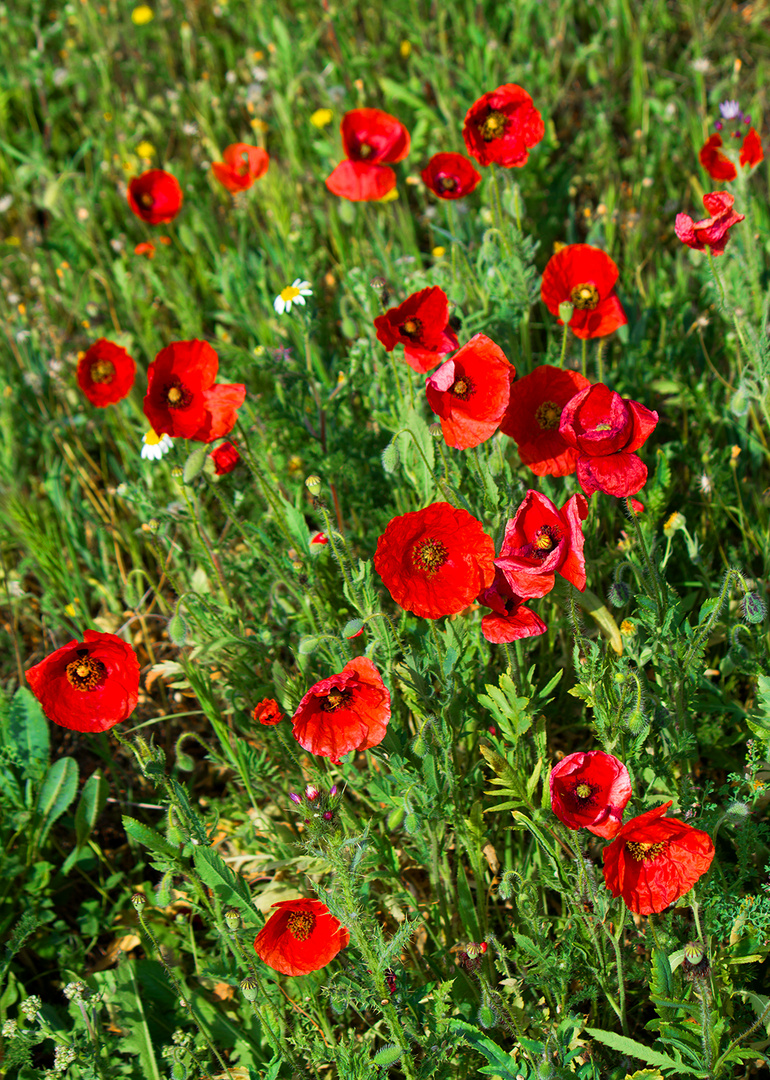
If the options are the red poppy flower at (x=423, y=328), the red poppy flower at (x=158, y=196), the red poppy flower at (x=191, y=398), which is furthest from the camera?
the red poppy flower at (x=158, y=196)

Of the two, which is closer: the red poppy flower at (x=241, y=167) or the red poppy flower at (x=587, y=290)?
the red poppy flower at (x=587, y=290)

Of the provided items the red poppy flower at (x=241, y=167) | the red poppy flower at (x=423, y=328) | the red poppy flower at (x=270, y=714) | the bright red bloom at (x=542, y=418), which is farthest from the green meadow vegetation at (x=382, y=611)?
the red poppy flower at (x=241, y=167)

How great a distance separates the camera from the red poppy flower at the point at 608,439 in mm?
1960

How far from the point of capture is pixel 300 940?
6.52 feet

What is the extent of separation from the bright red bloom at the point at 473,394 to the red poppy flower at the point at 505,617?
1.11 ft

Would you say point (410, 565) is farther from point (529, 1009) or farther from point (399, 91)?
point (399, 91)

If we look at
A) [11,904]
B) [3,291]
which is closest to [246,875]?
[11,904]

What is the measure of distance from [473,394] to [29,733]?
5.78 feet

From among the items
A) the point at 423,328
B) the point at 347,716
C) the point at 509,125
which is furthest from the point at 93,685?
the point at 509,125

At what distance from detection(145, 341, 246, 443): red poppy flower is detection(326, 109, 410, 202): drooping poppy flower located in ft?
3.64

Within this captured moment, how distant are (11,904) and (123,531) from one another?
1.39 m

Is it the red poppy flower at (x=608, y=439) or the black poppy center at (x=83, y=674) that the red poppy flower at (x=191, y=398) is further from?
the red poppy flower at (x=608, y=439)

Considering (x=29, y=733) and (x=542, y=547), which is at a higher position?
(x=542, y=547)

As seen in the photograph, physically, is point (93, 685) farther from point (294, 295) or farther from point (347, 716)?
point (294, 295)
